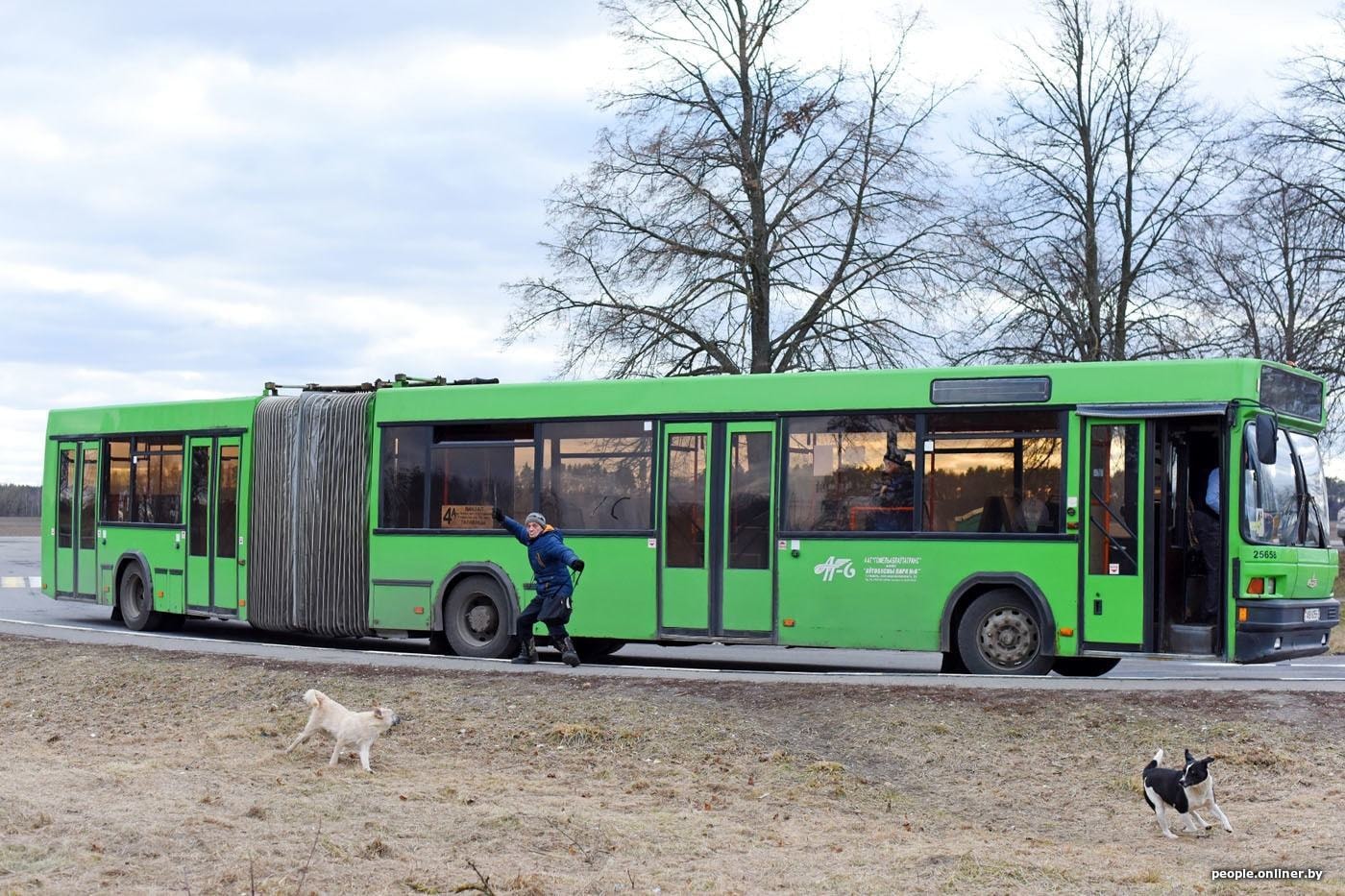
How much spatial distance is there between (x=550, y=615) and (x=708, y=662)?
2981 mm

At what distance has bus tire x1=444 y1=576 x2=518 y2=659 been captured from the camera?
680 inches

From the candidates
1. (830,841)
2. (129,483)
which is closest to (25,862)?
(830,841)

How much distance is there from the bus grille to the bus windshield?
943 centimetres

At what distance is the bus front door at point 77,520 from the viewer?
887 inches

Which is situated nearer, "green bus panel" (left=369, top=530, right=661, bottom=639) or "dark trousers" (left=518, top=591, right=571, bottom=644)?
"dark trousers" (left=518, top=591, right=571, bottom=644)

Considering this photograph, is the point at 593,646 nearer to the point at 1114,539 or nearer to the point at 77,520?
the point at 1114,539

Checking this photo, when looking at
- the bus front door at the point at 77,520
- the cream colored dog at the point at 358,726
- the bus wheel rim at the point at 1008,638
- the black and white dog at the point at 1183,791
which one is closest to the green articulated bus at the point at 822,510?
the bus wheel rim at the point at 1008,638

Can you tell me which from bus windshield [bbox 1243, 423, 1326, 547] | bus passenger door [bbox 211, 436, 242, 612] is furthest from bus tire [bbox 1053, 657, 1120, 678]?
bus passenger door [bbox 211, 436, 242, 612]

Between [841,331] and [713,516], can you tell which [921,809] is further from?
[841,331]

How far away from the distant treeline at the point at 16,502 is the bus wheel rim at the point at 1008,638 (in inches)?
3699

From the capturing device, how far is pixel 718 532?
15953 millimetres

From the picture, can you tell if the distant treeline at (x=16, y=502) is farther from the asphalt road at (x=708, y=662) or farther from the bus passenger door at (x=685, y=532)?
the bus passenger door at (x=685, y=532)

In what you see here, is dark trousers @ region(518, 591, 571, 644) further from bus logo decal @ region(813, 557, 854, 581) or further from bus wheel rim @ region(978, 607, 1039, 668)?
bus wheel rim @ region(978, 607, 1039, 668)

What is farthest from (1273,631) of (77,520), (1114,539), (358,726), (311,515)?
(77,520)
